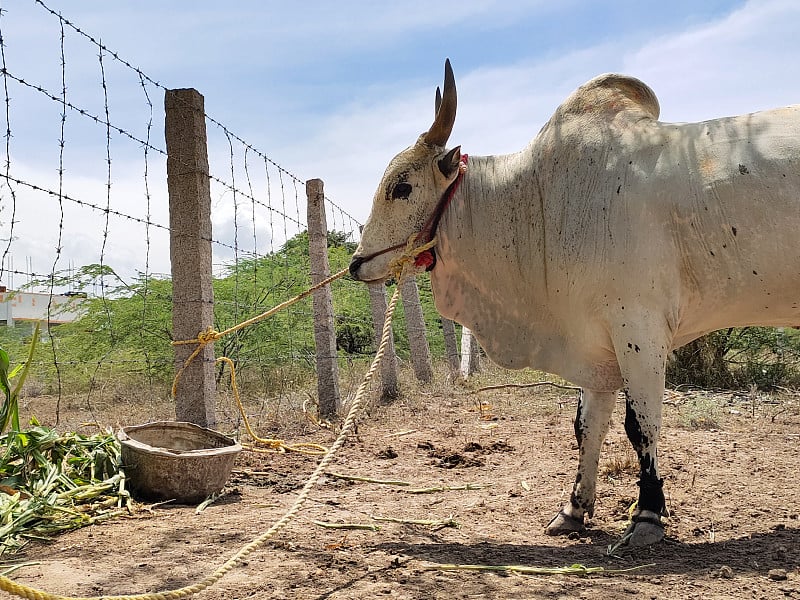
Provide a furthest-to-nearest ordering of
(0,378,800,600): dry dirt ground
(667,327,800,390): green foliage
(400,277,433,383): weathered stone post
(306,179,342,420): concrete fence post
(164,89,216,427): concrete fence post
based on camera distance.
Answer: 1. (400,277,433,383): weathered stone post
2. (667,327,800,390): green foliage
3. (306,179,342,420): concrete fence post
4. (164,89,216,427): concrete fence post
5. (0,378,800,600): dry dirt ground

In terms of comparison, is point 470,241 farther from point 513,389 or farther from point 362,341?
point 362,341

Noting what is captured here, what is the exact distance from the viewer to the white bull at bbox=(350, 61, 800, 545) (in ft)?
10.5

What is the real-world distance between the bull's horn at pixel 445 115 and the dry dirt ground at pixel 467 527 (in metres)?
1.87

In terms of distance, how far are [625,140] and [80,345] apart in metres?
8.02

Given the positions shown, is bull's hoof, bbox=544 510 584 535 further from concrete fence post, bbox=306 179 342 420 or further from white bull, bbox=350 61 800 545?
concrete fence post, bbox=306 179 342 420

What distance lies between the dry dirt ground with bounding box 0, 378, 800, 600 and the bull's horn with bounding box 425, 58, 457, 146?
1.87 meters

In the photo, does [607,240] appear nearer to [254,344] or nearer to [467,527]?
[467,527]

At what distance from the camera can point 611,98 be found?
3.62 meters

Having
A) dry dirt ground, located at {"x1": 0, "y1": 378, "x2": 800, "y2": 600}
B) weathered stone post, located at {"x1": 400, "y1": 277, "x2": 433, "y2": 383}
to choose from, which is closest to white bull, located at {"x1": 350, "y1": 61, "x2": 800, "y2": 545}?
dry dirt ground, located at {"x1": 0, "y1": 378, "x2": 800, "y2": 600}

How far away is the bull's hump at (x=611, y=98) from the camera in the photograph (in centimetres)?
360

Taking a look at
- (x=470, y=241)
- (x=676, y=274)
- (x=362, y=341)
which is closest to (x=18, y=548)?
(x=470, y=241)

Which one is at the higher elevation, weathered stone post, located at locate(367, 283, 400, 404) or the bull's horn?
the bull's horn

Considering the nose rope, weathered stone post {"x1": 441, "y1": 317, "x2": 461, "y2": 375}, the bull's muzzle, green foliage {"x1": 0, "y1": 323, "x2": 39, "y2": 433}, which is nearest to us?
green foliage {"x1": 0, "y1": 323, "x2": 39, "y2": 433}

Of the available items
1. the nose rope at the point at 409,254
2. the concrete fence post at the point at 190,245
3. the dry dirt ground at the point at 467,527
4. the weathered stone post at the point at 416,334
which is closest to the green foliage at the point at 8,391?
the dry dirt ground at the point at 467,527
